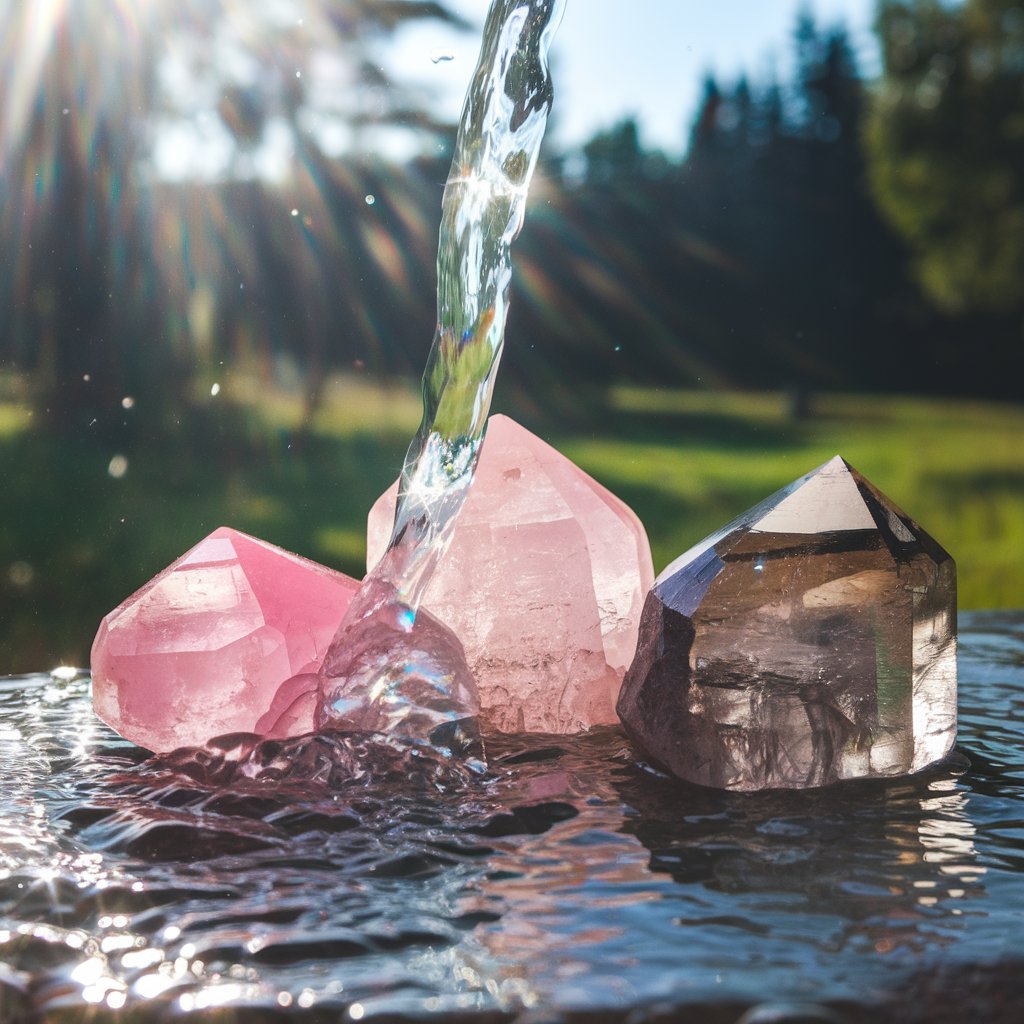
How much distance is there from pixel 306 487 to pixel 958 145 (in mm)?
18332

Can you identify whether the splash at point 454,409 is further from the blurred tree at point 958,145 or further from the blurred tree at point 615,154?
the blurred tree at point 958,145

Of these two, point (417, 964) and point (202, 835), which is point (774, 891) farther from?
point (202, 835)

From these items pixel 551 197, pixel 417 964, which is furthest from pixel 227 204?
pixel 551 197

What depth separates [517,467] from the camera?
2164 millimetres

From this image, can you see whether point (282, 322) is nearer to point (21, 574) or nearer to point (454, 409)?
point (21, 574)

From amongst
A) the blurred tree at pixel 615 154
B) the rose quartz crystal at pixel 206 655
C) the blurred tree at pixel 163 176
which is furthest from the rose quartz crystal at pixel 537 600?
the blurred tree at pixel 615 154

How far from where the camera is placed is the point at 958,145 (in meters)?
24.1

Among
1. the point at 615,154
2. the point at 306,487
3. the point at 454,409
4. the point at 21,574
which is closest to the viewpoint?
the point at 454,409

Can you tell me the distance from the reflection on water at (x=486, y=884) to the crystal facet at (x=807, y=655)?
6 centimetres

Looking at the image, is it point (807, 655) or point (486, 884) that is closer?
point (486, 884)

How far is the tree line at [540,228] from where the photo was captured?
8.48m

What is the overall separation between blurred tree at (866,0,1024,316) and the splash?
73.4 ft

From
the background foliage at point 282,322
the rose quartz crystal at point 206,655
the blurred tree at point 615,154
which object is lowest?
the rose quartz crystal at point 206,655

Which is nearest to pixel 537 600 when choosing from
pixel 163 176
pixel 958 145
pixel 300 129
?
pixel 163 176
